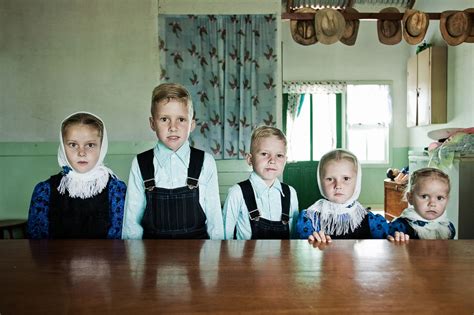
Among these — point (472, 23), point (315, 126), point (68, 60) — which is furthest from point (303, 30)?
point (315, 126)

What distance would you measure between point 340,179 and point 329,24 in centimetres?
262

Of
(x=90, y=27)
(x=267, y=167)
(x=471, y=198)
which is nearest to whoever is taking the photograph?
(x=267, y=167)

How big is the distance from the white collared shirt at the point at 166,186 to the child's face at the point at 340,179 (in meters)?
0.47

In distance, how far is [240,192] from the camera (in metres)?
1.69

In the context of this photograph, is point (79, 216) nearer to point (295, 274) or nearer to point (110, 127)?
point (295, 274)

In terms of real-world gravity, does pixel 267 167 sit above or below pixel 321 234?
above

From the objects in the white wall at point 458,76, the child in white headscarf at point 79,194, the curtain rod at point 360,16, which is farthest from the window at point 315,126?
the child in white headscarf at point 79,194

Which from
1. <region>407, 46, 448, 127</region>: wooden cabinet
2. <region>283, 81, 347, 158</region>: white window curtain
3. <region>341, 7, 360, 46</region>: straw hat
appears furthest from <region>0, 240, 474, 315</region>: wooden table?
<region>283, 81, 347, 158</region>: white window curtain

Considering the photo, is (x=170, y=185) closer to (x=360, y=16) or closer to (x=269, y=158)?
(x=269, y=158)

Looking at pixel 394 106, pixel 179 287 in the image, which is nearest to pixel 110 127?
pixel 179 287

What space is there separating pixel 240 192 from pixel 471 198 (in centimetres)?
274

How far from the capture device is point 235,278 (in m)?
0.77

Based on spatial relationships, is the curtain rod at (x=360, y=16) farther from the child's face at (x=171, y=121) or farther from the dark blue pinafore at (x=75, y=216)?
the dark blue pinafore at (x=75, y=216)

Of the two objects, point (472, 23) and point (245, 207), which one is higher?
point (472, 23)
